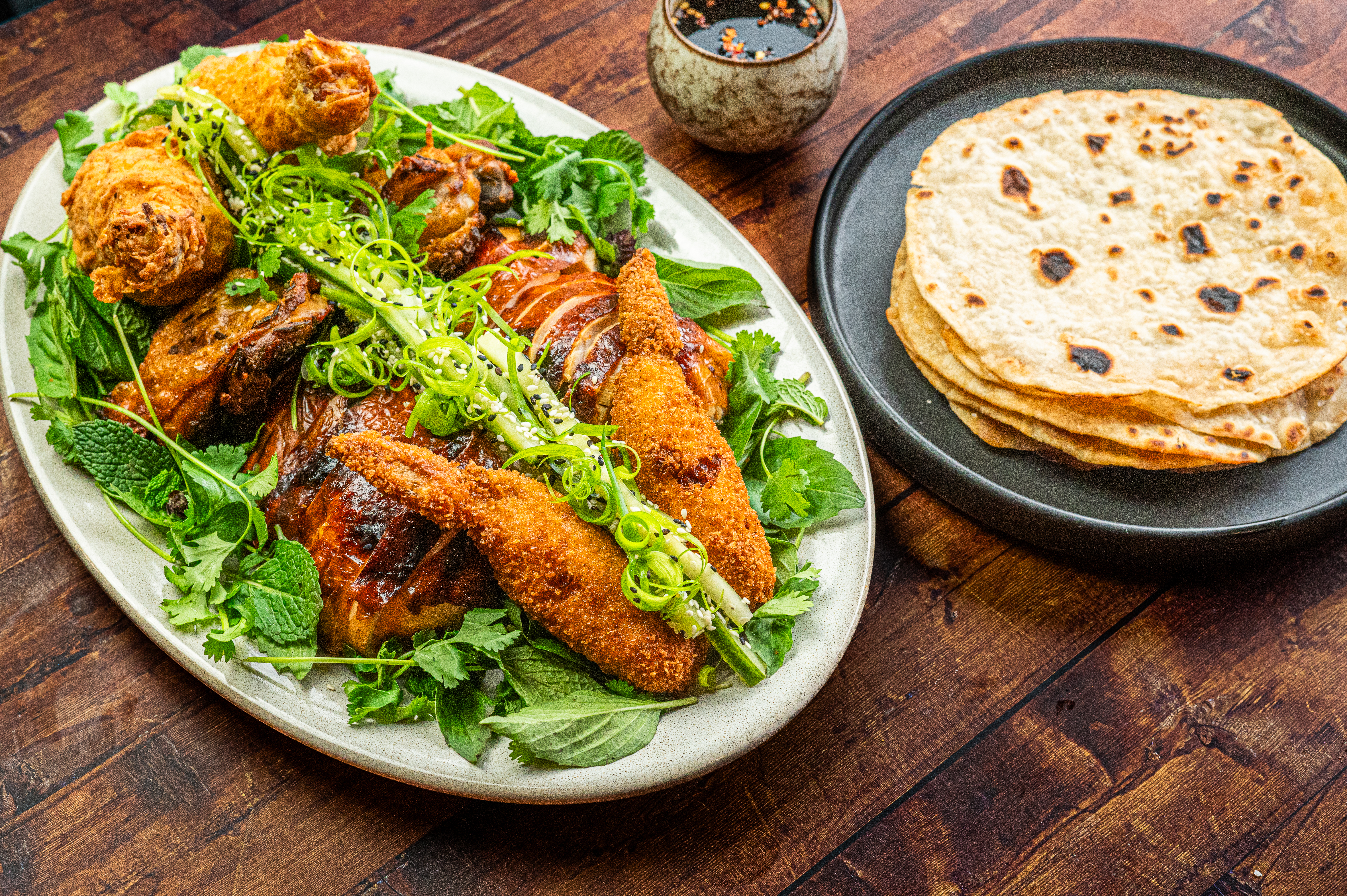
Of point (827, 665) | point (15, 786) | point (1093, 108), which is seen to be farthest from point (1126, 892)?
point (15, 786)

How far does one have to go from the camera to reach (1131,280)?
3301mm

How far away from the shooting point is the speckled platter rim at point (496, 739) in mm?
2342

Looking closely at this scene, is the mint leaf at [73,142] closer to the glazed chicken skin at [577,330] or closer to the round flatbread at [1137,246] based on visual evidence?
the glazed chicken skin at [577,330]

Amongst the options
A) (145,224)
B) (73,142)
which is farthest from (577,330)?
(73,142)

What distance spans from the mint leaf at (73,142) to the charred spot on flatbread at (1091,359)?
10.8 feet

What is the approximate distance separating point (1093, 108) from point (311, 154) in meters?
2.84

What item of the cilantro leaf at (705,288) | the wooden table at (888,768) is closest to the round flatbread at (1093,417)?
the wooden table at (888,768)

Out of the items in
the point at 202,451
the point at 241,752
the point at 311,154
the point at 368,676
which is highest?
the point at 311,154

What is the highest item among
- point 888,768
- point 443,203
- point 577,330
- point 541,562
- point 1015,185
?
point 443,203

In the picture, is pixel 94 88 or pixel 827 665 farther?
pixel 94 88

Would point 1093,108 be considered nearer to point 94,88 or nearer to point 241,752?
point 241,752

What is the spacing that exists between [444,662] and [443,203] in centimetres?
145

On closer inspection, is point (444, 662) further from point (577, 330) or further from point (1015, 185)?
point (1015, 185)

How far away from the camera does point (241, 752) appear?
2686 mm
